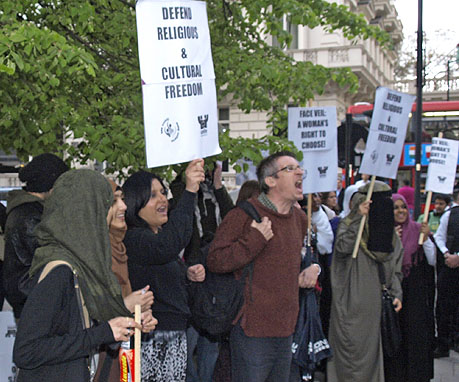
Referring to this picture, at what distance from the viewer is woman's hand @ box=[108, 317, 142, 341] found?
8.34ft

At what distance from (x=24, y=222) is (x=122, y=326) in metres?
1.74

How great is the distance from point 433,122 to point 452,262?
12.3 meters

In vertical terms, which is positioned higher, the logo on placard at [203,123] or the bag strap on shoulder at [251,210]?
the logo on placard at [203,123]

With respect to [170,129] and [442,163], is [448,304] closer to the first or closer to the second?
[442,163]

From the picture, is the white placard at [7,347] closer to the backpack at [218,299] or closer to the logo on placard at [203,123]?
the backpack at [218,299]

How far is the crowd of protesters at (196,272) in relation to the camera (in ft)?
8.20

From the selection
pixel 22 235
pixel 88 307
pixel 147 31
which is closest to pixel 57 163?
pixel 22 235

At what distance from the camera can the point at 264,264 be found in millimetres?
3914

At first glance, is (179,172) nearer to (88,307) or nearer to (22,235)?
(22,235)

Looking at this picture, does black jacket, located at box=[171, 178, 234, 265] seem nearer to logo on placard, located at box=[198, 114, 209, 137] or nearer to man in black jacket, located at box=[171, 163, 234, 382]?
man in black jacket, located at box=[171, 163, 234, 382]

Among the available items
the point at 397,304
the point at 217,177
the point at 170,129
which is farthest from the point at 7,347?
the point at 397,304

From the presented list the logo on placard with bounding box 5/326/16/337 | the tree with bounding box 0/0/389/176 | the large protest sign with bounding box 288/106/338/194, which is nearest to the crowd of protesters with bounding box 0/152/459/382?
the logo on placard with bounding box 5/326/16/337

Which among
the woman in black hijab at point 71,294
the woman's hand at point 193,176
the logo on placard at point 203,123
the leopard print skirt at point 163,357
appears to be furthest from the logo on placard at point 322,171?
the woman in black hijab at point 71,294

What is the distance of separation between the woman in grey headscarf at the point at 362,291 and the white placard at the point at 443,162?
2.16 meters
